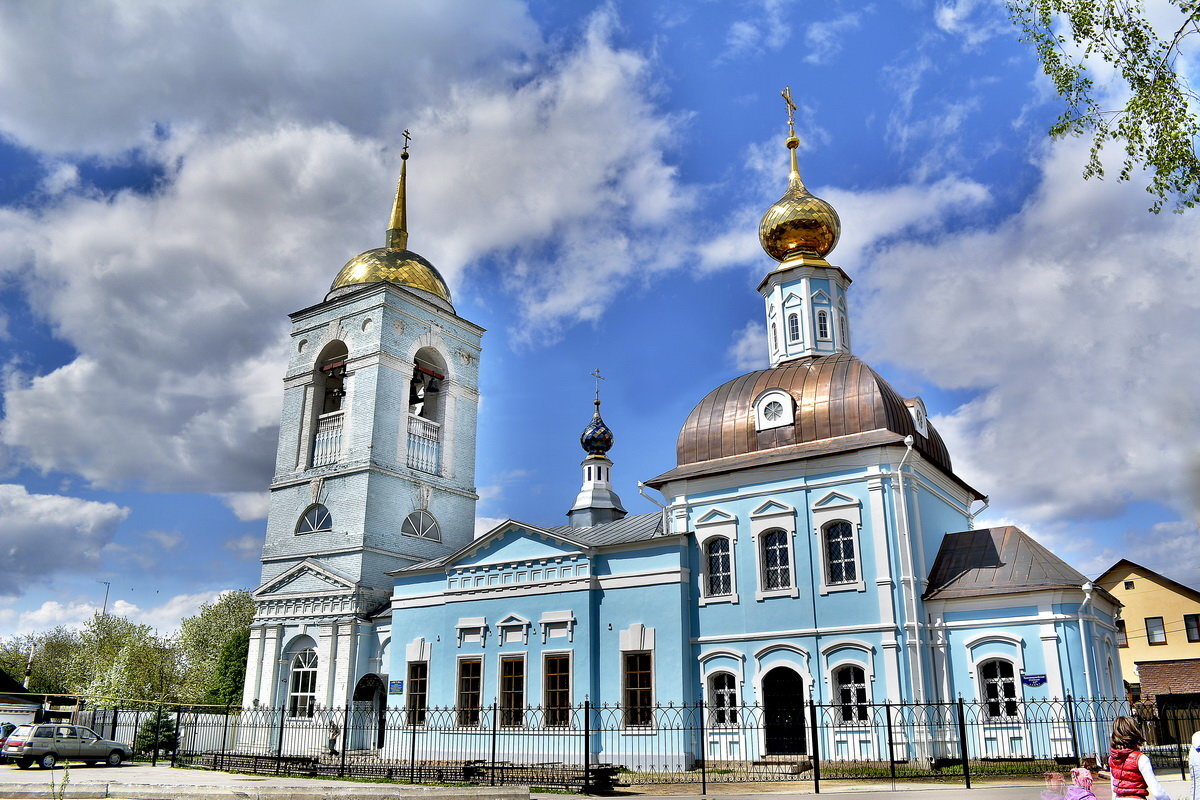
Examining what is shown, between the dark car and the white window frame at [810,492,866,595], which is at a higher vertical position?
the white window frame at [810,492,866,595]

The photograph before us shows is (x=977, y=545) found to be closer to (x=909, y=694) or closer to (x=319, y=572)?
(x=909, y=694)

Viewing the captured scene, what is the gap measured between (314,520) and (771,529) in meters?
16.3

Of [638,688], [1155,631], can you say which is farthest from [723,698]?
[1155,631]

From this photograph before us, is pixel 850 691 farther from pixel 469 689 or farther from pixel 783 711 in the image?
pixel 469 689

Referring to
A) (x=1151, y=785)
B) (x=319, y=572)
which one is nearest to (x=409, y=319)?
(x=319, y=572)

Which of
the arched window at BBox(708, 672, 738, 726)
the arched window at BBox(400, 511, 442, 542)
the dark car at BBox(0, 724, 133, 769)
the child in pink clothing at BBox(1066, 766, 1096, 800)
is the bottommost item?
the dark car at BBox(0, 724, 133, 769)

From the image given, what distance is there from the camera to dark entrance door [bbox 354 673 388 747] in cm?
2631

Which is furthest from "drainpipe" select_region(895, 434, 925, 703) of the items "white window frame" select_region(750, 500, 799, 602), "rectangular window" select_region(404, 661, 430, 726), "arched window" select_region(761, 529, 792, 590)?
"rectangular window" select_region(404, 661, 430, 726)

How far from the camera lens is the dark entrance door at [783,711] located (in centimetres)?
1973

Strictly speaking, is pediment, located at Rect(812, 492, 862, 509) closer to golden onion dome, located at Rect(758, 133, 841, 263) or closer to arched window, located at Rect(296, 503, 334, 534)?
golden onion dome, located at Rect(758, 133, 841, 263)

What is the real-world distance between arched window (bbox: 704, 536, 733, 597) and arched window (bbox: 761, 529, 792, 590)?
86 centimetres

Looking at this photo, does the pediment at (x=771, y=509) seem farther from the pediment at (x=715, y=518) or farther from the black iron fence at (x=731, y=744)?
the black iron fence at (x=731, y=744)

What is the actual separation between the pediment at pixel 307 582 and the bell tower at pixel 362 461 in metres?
0.04

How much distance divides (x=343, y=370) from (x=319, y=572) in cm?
736
